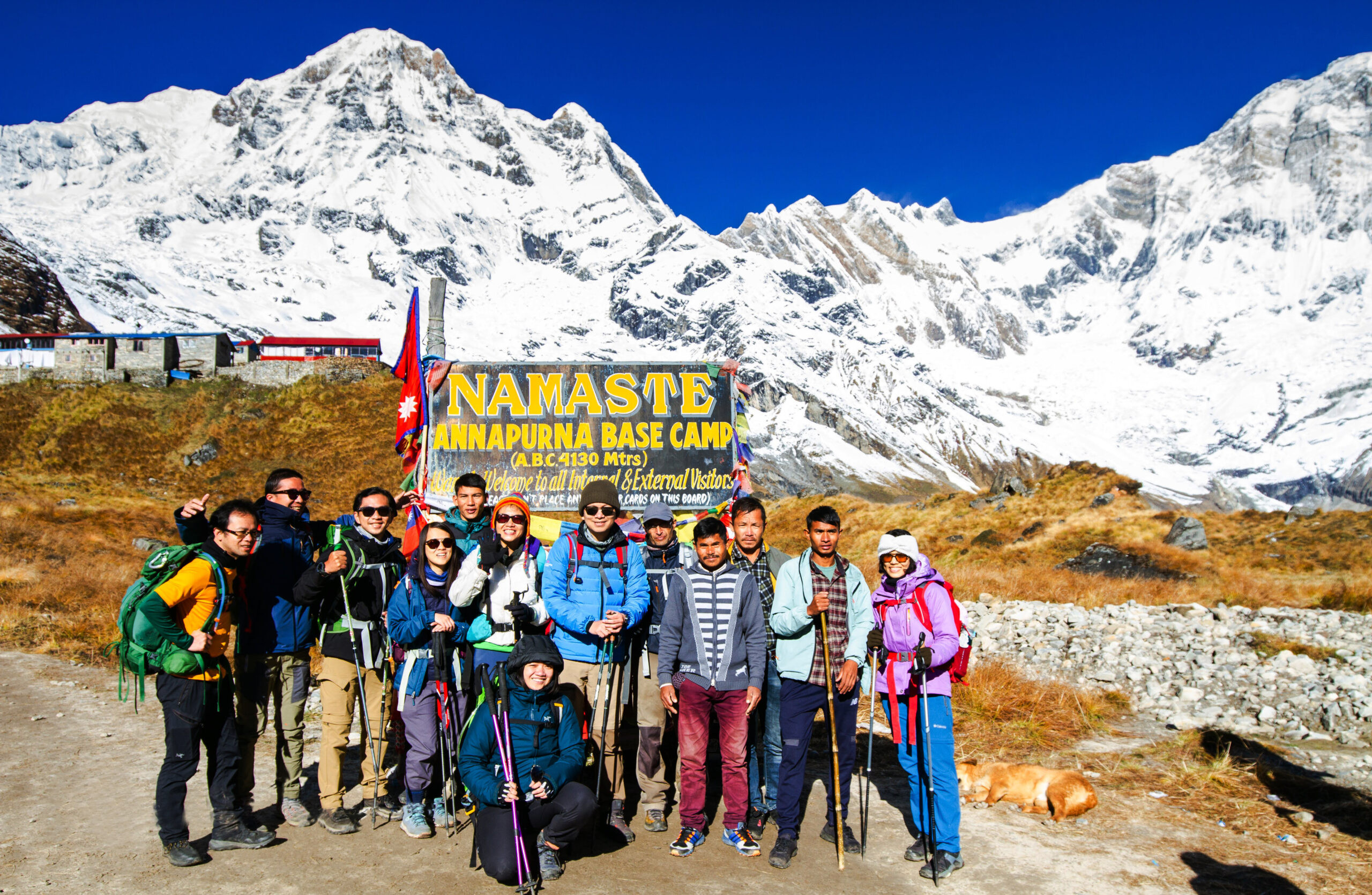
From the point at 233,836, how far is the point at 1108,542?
66.2 feet

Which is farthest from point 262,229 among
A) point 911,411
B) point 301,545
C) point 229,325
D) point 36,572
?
point 301,545

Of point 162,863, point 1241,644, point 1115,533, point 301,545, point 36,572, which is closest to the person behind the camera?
point 162,863

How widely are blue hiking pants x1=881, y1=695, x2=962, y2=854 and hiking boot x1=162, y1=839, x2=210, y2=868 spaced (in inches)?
169

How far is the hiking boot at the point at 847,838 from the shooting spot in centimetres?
500

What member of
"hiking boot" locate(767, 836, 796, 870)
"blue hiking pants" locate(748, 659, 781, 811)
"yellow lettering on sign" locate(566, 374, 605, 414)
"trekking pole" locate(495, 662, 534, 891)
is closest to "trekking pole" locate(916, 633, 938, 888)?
"hiking boot" locate(767, 836, 796, 870)

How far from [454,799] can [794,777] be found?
7.51ft

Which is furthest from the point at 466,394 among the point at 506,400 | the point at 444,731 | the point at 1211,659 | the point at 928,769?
the point at 1211,659

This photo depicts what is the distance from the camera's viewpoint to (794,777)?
497 centimetres

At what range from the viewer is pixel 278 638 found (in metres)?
5.21

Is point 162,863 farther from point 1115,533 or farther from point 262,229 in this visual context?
point 262,229

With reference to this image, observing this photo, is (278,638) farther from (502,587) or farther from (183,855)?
(502,587)

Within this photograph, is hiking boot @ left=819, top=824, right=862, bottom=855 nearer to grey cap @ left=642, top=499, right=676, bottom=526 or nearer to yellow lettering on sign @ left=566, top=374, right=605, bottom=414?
grey cap @ left=642, top=499, right=676, bottom=526

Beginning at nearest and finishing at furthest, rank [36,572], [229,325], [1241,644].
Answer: [1241,644]
[36,572]
[229,325]

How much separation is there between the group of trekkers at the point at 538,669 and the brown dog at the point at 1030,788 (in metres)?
1.23
